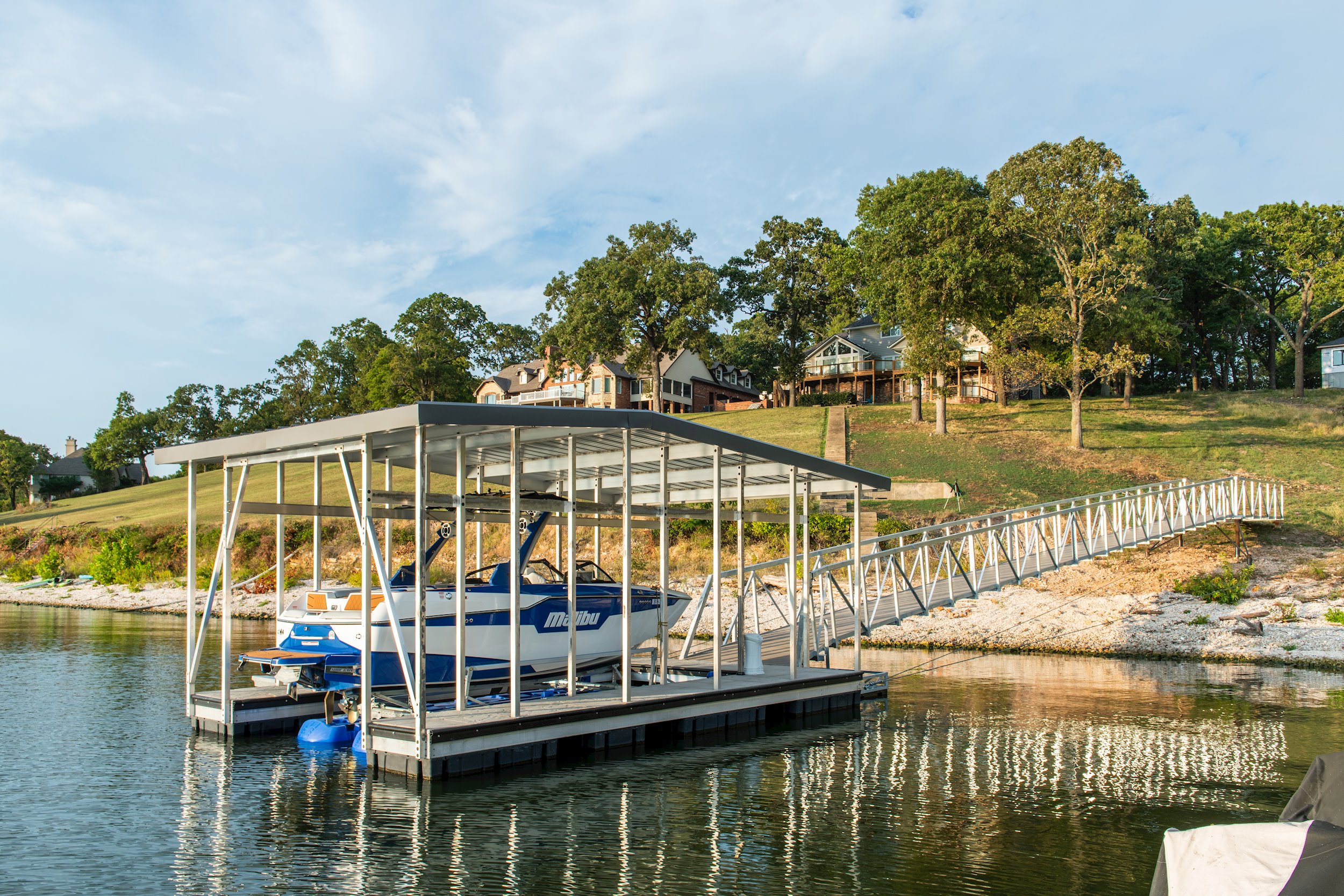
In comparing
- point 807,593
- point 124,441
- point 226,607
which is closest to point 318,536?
point 226,607

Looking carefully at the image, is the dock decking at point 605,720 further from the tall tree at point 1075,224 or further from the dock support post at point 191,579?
the tall tree at point 1075,224

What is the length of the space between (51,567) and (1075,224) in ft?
156

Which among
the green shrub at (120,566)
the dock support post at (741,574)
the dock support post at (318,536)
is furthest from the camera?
the green shrub at (120,566)

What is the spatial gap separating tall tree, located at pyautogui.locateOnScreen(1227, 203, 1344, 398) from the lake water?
122 ft

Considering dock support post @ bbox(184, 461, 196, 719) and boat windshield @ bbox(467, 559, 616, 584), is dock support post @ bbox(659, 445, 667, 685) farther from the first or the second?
dock support post @ bbox(184, 461, 196, 719)

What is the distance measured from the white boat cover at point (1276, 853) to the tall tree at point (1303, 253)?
158 ft

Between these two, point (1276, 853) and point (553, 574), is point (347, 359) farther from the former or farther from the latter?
point (1276, 853)

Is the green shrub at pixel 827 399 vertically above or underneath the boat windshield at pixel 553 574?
above

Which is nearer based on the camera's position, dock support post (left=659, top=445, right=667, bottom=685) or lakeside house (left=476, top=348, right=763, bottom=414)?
dock support post (left=659, top=445, right=667, bottom=685)

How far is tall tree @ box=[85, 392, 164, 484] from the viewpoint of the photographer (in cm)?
7275

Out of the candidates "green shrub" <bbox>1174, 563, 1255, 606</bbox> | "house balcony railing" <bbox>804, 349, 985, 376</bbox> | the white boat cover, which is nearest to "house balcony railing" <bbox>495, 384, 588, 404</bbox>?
"house balcony railing" <bbox>804, 349, 985, 376</bbox>

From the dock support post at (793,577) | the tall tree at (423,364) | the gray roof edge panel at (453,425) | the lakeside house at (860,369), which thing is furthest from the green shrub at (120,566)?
the lakeside house at (860,369)

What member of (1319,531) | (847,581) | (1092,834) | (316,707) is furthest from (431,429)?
(1319,531)

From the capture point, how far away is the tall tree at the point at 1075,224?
37.4 metres
